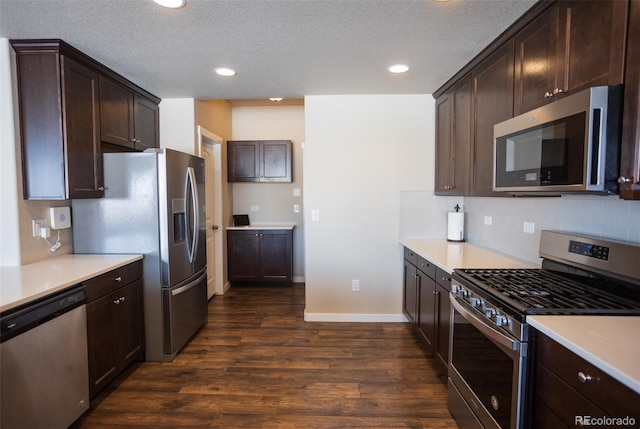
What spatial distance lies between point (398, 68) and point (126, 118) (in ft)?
7.91

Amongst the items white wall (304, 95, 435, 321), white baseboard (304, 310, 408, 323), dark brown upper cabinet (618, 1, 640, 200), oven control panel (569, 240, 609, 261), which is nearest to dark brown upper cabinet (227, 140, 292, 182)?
white wall (304, 95, 435, 321)

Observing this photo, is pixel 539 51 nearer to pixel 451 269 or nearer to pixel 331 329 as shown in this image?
pixel 451 269

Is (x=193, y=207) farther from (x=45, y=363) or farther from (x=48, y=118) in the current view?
(x=45, y=363)

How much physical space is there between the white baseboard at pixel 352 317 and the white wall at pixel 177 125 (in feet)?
7.40

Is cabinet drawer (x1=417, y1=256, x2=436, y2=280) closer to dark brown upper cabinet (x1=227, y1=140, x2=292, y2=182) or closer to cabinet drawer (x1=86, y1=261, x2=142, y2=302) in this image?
cabinet drawer (x1=86, y1=261, x2=142, y2=302)

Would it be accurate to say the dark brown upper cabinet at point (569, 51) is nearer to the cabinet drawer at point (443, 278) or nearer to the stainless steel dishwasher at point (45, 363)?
the cabinet drawer at point (443, 278)

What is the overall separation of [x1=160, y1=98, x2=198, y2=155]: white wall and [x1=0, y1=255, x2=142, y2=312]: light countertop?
147cm

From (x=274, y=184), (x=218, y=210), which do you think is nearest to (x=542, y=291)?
(x=218, y=210)

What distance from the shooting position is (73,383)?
75.2 inches

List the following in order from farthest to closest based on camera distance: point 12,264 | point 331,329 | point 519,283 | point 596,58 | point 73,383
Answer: point 331,329
point 12,264
point 73,383
point 519,283
point 596,58

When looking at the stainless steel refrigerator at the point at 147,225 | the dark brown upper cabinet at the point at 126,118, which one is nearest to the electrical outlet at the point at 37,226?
the stainless steel refrigerator at the point at 147,225

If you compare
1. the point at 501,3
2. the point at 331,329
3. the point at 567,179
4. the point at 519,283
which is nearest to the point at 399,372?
the point at 331,329

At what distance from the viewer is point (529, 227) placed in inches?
93.5

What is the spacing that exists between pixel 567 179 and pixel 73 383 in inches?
109
